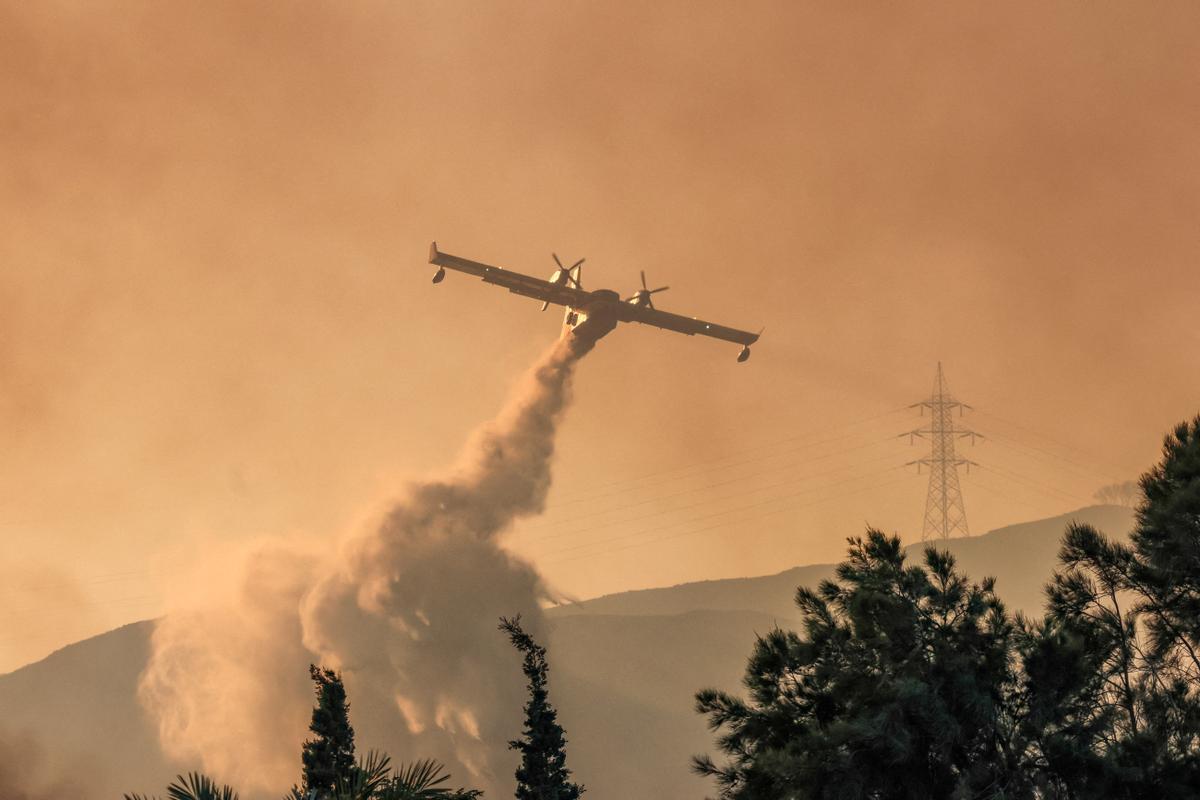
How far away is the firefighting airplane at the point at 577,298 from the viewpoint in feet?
367

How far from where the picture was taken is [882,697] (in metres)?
38.5

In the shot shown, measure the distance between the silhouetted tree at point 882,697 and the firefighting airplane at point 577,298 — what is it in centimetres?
7233

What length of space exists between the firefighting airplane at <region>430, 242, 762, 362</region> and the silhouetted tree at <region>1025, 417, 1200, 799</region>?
7512cm

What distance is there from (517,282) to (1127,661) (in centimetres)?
7946

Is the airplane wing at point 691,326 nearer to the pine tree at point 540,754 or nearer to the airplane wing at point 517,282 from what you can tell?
the airplane wing at point 517,282

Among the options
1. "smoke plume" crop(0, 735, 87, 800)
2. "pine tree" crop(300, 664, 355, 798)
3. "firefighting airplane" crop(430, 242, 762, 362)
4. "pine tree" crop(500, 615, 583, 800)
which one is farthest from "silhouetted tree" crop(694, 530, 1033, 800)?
"smoke plume" crop(0, 735, 87, 800)

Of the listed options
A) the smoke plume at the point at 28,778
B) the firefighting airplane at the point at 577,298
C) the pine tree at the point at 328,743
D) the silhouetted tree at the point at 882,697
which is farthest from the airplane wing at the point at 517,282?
the smoke plume at the point at 28,778

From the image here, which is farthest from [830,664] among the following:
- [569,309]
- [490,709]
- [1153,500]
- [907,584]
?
[490,709]

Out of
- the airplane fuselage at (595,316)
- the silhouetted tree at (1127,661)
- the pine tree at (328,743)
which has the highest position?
the airplane fuselage at (595,316)

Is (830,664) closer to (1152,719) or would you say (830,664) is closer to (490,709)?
(1152,719)

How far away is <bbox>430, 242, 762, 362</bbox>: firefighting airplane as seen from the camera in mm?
111812

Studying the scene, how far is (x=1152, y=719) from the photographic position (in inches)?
1471

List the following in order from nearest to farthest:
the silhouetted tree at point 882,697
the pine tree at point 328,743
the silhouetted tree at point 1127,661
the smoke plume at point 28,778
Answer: the silhouetted tree at point 1127,661 < the silhouetted tree at point 882,697 < the pine tree at point 328,743 < the smoke plume at point 28,778

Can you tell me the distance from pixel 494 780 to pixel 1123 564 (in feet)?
407
